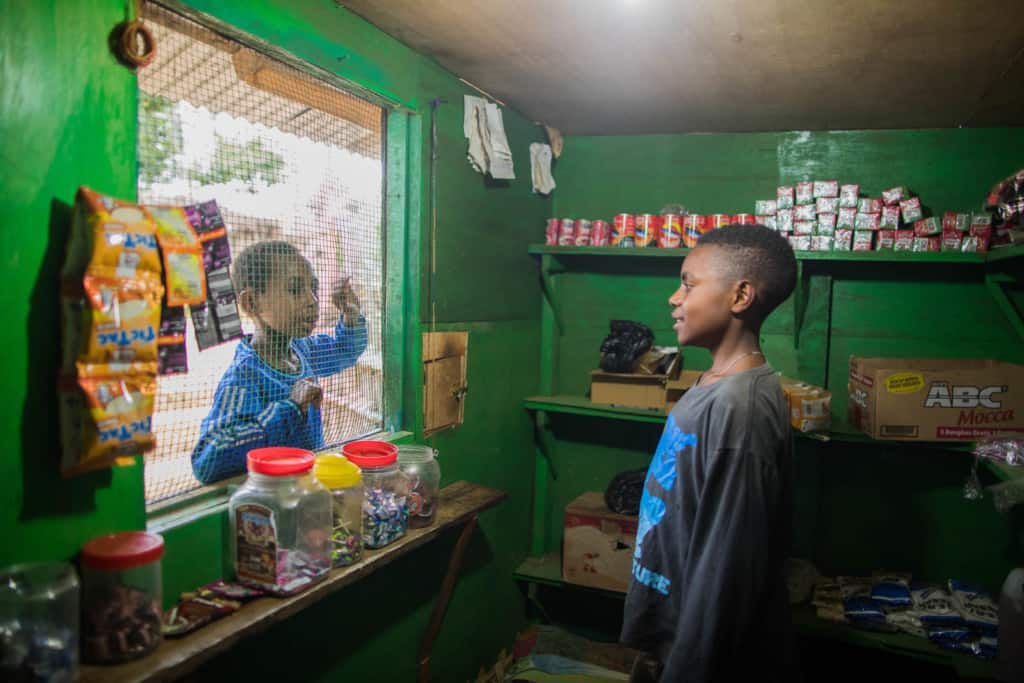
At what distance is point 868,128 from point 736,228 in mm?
1993

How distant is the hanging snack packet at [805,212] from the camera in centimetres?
304

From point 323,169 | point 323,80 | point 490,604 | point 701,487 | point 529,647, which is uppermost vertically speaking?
point 323,80

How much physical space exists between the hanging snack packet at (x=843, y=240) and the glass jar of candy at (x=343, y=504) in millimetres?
2343

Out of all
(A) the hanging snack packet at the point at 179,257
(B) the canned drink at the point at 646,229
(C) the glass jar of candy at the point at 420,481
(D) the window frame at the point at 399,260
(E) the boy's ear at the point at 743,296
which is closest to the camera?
(A) the hanging snack packet at the point at 179,257

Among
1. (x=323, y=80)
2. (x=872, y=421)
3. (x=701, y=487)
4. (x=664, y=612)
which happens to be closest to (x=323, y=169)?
(x=323, y=80)

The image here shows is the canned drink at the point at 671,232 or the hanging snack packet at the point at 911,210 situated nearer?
the hanging snack packet at the point at 911,210

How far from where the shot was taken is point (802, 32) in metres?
2.10

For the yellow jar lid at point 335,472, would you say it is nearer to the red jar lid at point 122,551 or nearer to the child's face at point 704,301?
the red jar lid at point 122,551

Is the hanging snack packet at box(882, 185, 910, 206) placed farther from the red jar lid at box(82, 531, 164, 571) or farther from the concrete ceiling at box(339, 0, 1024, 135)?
the red jar lid at box(82, 531, 164, 571)

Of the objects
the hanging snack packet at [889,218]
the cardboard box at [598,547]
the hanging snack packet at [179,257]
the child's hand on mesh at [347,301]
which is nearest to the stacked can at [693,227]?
the hanging snack packet at [889,218]

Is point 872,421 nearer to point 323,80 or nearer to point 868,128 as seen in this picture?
point 868,128

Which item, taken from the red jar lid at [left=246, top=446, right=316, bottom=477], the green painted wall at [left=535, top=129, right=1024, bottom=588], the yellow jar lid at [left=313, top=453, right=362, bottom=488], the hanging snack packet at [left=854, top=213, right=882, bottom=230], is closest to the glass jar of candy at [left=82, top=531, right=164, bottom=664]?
the red jar lid at [left=246, top=446, right=316, bottom=477]

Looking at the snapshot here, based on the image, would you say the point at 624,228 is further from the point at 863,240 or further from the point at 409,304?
the point at 409,304

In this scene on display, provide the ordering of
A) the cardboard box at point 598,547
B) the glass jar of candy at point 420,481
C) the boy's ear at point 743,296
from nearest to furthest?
the boy's ear at point 743,296, the glass jar of candy at point 420,481, the cardboard box at point 598,547
